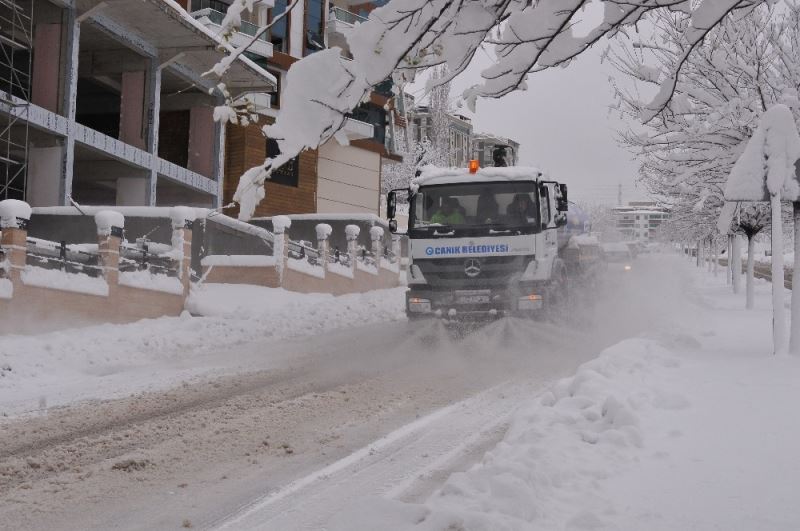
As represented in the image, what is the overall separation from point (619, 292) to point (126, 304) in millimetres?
12693

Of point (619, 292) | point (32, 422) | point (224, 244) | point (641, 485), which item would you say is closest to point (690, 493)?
point (641, 485)

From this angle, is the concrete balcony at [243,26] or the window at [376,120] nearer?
the concrete balcony at [243,26]

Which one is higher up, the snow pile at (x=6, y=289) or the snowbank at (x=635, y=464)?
the snow pile at (x=6, y=289)

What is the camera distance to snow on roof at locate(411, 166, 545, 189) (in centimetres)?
1239

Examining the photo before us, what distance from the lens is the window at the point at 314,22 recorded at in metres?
35.7

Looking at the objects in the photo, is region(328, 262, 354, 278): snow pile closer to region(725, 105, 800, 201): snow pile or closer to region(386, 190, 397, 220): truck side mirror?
region(386, 190, 397, 220): truck side mirror

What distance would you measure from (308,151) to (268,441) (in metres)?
27.0

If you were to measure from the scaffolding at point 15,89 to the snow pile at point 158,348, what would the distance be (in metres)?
6.97

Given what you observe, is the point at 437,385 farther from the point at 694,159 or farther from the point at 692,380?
the point at 694,159

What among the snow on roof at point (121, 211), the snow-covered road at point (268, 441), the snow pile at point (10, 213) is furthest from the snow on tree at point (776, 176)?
the snow on roof at point (121, 211)

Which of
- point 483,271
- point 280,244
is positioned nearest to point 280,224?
point 280,244

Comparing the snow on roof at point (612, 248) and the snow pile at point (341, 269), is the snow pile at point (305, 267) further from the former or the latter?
the snow on roof at point (612, 248)

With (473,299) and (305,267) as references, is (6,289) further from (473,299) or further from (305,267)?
(305,267)

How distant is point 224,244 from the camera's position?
846 inches
